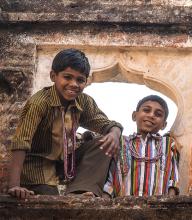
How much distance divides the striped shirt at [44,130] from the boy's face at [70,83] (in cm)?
7

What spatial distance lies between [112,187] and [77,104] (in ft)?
2.12

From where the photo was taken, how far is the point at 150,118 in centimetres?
730

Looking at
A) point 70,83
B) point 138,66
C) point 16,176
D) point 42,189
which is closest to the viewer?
point 16,176

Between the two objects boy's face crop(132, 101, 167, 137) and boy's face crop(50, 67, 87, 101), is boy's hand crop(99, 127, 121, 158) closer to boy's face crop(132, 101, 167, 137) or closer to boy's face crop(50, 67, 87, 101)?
boy's face crop(50, 67, 87, 101)

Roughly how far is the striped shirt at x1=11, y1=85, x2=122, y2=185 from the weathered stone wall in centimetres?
87

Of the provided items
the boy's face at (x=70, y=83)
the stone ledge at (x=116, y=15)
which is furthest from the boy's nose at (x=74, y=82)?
the stone ledge at (x=116, y=15)

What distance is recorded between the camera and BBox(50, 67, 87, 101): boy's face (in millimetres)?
6875

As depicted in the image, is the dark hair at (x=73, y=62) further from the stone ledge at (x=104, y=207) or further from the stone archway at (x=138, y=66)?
the stone ledge at (x=104, y=207)

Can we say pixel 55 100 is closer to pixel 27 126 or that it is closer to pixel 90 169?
pixel 27 126

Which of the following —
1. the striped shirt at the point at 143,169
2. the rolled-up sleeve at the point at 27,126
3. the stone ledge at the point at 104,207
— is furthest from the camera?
the striped shirt at the point at 143,169

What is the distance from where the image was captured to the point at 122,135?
283 inches

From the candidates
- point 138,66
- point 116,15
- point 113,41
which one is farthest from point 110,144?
point 116,15

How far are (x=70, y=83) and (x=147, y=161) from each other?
0.81 meters

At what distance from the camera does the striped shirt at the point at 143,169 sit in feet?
22.9
